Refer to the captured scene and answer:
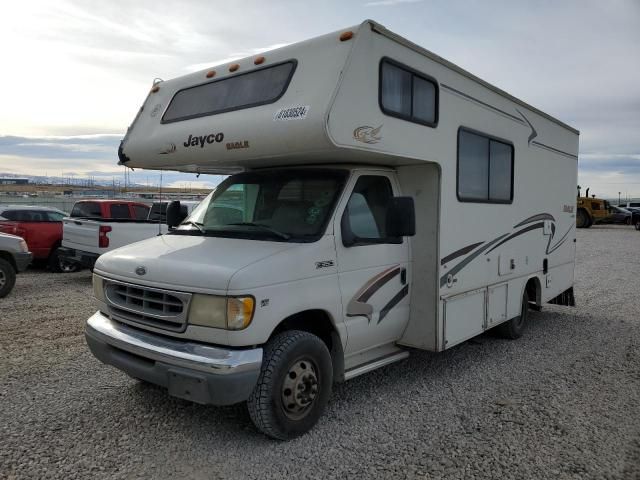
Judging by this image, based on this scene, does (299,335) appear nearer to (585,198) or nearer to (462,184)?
(462,184)

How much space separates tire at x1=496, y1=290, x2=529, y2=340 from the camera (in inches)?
269

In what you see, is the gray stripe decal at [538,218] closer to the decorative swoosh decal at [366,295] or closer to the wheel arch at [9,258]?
the decorative swoosh decal at [366,295]

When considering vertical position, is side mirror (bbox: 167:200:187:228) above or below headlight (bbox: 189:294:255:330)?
above

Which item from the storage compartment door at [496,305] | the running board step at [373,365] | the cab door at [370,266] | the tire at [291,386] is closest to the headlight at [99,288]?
the tire at [291,386]

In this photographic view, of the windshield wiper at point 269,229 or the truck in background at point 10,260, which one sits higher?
the windshield wiper at point 269,229

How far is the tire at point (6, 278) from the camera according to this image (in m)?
8.98

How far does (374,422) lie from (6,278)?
7638 millimetres

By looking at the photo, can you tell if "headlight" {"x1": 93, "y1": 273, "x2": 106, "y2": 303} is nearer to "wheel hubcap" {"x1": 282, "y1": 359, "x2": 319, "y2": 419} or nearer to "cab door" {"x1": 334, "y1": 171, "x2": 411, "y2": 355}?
"wheel hubcap" {"x1": 282, "y1": 359, "x2": 319, "y2": 419}

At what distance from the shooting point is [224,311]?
11.5 ft

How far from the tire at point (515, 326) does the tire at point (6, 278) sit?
8116 millimetres

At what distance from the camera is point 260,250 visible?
389 centimetres

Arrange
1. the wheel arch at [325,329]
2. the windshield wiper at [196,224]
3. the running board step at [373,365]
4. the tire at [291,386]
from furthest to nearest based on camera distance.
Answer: the windshield wiper at [196,224]
the running board step at [373,365]
the wheel arch at [325,329]
the tire at [291,386]

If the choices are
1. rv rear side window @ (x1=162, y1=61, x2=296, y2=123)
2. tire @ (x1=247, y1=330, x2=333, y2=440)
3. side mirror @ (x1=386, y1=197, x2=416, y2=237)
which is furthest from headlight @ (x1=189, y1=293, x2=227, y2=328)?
rv rear side window @ (x1=162, y1=61, x2=296, y2=123)

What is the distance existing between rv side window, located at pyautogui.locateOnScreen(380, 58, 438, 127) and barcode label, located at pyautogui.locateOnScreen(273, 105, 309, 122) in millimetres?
730
